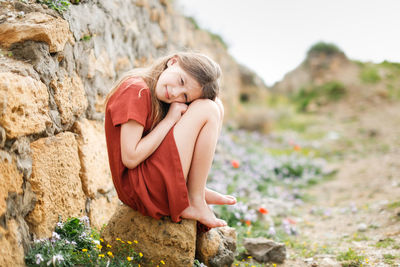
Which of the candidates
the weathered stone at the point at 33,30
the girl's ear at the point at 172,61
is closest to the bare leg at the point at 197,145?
the girl's ear at the point at 172,61

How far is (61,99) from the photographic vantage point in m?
2.05

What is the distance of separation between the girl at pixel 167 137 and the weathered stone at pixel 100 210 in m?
0.44

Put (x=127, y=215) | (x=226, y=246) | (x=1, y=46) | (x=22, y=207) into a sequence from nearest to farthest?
(x=22, y=207)
(x=1, y=46)
(x=127, y=215)
(x=226, y=246)

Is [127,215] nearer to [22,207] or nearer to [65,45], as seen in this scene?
[22,207]

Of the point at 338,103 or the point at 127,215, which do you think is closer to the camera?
the point at 127,215

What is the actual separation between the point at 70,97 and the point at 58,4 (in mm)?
555

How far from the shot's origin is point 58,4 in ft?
6.89

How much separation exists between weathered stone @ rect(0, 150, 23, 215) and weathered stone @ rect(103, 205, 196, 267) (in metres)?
0.60

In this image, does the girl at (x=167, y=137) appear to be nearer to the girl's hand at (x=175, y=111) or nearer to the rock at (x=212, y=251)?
the girl's hand at (x=175, y=111)

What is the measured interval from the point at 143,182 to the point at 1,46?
3.43 ft

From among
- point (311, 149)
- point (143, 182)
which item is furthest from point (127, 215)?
point (311, 149)

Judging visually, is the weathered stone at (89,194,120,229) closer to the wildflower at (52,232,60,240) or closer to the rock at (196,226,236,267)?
the wildflower at (52,232,60,240)

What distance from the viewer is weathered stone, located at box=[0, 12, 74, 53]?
1.87m

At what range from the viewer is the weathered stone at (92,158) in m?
2.28
